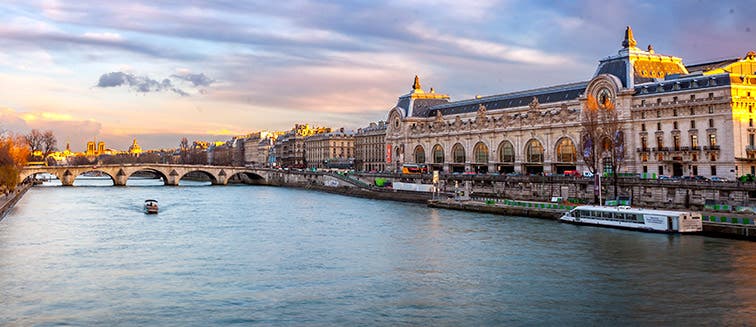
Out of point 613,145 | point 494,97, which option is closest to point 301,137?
point 494,97

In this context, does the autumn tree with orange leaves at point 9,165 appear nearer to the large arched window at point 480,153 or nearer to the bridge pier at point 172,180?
the bridge pier at point 172,180

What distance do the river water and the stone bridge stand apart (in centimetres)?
6398

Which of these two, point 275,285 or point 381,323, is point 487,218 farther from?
point 381,323

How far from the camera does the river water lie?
2202cm

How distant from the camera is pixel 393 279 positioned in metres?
27.6

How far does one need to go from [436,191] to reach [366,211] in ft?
62.0


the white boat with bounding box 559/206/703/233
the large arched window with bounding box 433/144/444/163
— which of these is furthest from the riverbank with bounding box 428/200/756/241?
the large arched window with bounding box 433/144/444/163

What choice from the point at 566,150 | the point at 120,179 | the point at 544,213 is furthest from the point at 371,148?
the point at 544,213

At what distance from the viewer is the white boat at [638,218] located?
39.3 m

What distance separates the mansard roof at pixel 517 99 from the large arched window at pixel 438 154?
225 inches

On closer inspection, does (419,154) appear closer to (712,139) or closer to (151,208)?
(712,139)

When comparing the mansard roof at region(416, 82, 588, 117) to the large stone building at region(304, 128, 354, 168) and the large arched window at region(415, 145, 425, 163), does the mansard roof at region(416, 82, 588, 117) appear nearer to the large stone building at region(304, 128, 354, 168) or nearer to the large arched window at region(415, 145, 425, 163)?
the large arched window at region(415, 145, 425, 163)

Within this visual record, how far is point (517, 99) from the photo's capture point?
8738cm

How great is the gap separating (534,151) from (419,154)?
26.9m
